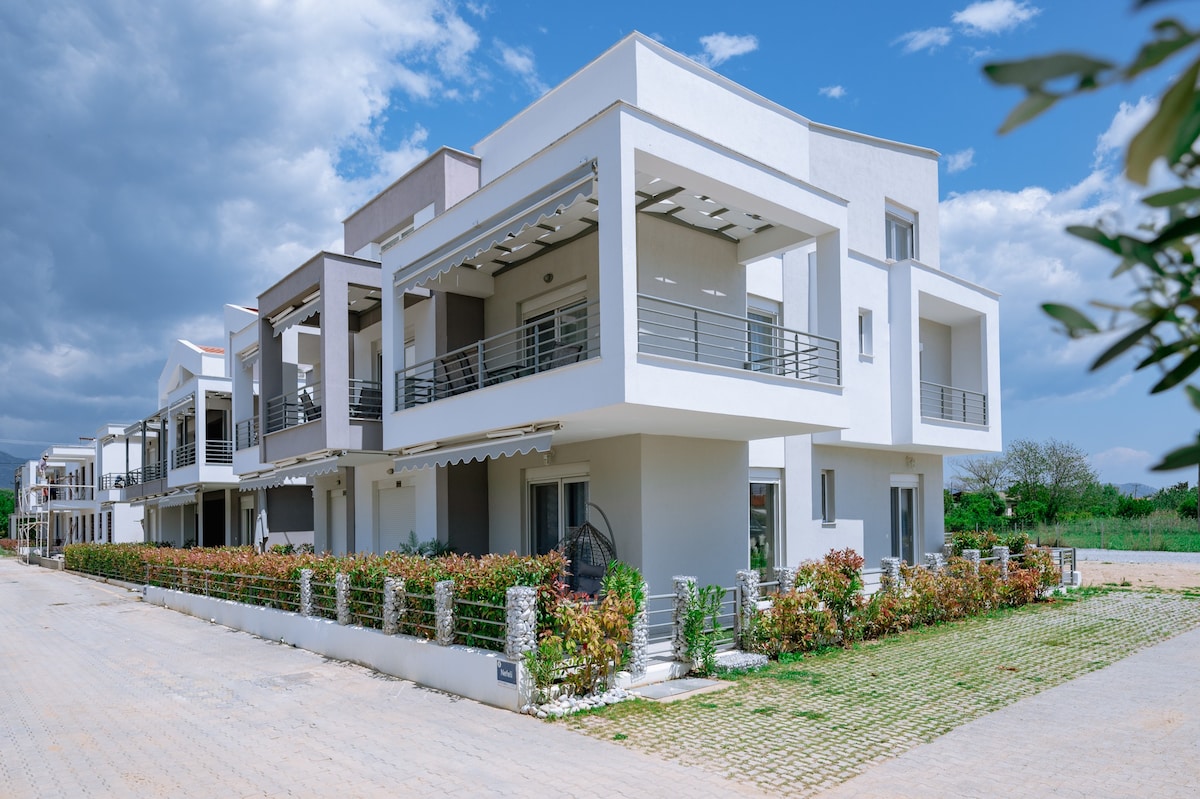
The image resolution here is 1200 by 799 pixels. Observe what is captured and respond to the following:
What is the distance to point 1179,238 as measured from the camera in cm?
142

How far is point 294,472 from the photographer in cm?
2069

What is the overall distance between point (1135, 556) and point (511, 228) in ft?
113

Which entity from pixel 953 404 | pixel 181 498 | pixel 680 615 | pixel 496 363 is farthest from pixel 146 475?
pixel 680 615

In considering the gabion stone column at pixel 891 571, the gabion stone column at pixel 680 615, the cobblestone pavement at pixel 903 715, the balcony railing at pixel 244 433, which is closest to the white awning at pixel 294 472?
the balcony railing at pixel 244 433

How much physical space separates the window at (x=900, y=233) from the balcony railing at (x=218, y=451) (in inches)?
954

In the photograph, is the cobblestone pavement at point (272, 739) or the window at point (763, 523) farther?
the window at point (763, 523)

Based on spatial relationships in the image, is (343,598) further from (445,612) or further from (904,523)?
(904,523)

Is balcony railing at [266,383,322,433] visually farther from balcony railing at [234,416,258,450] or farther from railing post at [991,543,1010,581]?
railing post at [991,543,1010,581]

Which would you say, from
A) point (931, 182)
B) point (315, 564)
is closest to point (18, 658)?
point (315, 564)

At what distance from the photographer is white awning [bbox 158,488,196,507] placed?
34219mm

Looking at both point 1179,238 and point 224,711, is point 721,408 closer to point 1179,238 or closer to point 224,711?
point 224,711

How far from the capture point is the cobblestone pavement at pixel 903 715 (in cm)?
841

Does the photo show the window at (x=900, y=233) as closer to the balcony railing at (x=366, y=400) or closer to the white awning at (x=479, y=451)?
the white awning at (x=479, y=451)

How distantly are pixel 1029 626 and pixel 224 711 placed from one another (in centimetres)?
1455
